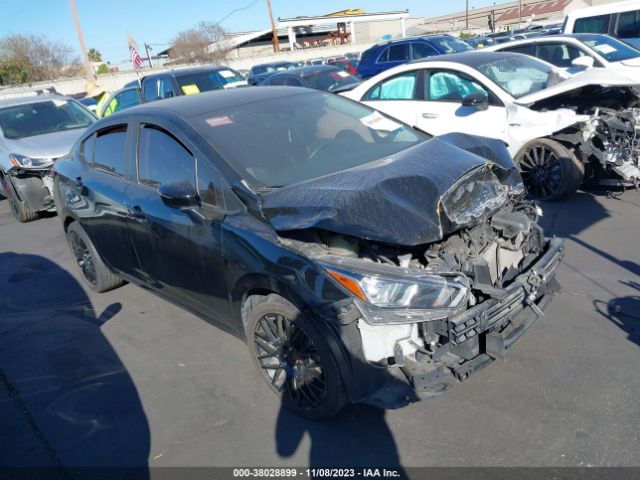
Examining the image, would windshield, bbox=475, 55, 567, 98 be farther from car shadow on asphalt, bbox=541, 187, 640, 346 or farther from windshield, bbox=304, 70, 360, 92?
windshield, bbox=304, 70, 360, 92

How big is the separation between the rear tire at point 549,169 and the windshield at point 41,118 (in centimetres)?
704

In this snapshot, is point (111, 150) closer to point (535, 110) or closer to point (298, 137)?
point (298, 137)

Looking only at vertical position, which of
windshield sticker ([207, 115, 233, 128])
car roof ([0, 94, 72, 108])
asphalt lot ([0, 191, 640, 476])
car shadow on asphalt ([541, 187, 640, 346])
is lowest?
car shadow on asphalt ([541, 187, 640, 346])

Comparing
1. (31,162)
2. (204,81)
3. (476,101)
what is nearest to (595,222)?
(476,101)

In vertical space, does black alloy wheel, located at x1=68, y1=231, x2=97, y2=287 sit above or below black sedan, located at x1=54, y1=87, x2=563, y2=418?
below

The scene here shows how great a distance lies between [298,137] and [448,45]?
39.0ft

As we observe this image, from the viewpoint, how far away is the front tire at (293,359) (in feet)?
9.02

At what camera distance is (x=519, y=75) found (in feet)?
22.3

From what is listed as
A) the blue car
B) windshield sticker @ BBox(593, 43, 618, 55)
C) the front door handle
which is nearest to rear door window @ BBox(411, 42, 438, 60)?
the blue car

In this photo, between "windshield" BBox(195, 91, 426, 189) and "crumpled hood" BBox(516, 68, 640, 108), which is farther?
"crumpled hood" BBox(516, 68, 640, 108)

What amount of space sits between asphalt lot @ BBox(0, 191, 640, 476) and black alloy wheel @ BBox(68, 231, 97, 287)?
19.3 inches

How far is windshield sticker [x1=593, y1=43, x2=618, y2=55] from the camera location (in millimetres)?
9350

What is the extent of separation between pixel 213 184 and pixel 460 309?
1625mm

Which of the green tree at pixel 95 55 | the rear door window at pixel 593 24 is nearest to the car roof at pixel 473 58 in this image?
the rear door window at pixel 593 24
